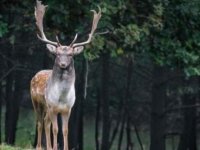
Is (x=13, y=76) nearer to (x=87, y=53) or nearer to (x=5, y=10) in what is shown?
(x=5, y=10)

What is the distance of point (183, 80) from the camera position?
28.2 meters

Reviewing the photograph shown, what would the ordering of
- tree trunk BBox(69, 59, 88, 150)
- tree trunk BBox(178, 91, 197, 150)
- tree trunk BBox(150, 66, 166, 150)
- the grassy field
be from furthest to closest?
the grassy field, tree trunk BBox(178, 91, 197, 150), tree trunk BBox(150, 66, 166, 150), tree trunk BBox(69, 59, 88, 150)

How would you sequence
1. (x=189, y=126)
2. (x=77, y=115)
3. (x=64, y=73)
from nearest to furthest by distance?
(x=64, y=73) → (x=77, y=115) → (x=189, y=126)

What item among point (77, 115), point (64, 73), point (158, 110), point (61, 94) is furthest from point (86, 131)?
point (64, 73)

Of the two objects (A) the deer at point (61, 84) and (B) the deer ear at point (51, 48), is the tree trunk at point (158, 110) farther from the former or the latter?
(B) the deer ear at point (51, 48)

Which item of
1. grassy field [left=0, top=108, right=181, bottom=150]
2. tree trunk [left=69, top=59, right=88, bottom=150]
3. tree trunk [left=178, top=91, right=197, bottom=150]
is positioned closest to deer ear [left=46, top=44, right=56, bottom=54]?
tree trunk [left=69, top=59, right=88, bottom=150]

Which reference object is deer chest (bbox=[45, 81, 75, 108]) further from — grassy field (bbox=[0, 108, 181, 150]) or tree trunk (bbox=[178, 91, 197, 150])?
grassy field (bbox=[0, 108, 181, 150])

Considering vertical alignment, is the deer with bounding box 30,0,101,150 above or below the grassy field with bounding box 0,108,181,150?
above

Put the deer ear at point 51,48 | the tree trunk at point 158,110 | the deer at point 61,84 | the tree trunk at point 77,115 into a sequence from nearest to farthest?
Result: the deer at point 61,84
the deer ear at point 51,48
the tree trunk at point 77,115
the tree trunk at point 158,110

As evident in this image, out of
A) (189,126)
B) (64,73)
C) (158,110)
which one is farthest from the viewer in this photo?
(189,126)

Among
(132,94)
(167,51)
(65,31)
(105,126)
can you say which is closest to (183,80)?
(105,126)

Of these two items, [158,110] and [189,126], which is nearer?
[158,110]

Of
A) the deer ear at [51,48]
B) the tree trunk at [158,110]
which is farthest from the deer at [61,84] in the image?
the tree trunk at [158,110]

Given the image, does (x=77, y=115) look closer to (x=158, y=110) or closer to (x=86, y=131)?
(x=158, y=110)
